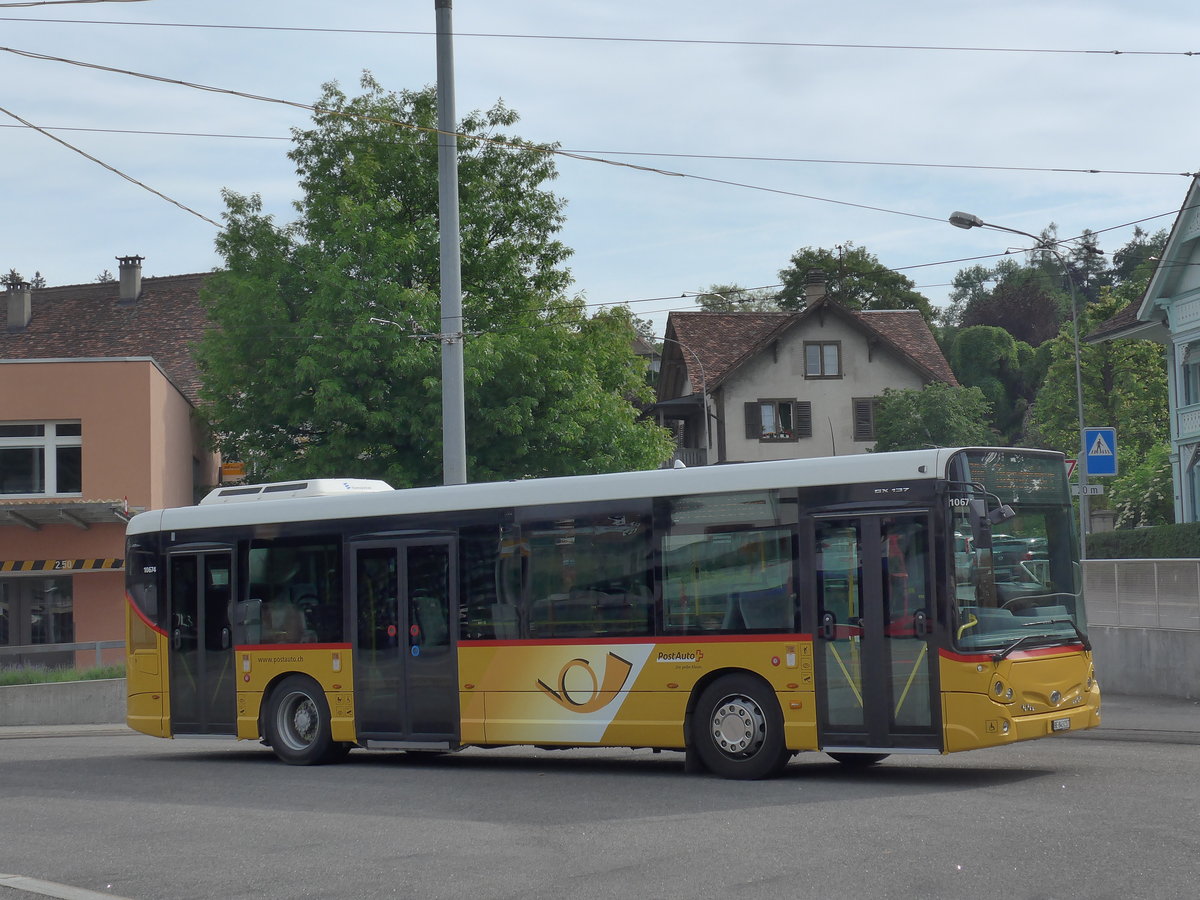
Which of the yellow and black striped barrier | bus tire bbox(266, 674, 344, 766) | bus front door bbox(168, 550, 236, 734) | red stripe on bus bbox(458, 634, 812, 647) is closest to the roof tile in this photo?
the yellow and black striped barrier

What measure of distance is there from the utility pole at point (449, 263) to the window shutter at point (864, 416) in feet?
139

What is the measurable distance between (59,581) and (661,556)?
19090mm

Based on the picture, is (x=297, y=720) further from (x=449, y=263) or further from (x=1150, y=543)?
(x=1150, y=543)

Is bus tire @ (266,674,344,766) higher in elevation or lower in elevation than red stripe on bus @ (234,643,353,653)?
lower

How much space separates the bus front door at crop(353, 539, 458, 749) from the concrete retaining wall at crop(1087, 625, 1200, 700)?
8403 mm

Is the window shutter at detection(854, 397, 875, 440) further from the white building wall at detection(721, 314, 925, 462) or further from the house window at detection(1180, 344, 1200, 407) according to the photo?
the house window at detection(1180, 344, 1200, 407)

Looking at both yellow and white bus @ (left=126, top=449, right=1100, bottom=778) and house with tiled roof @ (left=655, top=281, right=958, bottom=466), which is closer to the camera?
yellow and white bus @ (left=126, top=449, right=1100, bottom=778)

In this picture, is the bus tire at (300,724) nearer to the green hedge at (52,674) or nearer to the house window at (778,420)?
the green hedge at (52,674)

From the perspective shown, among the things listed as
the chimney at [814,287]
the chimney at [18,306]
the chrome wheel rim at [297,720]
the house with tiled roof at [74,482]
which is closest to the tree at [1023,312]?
the chimney at [814,287]

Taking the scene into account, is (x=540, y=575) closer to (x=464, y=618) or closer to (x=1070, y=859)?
(x=464, y=618)

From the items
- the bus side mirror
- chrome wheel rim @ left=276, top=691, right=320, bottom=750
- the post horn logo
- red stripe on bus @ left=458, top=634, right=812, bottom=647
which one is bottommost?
chrome wheel rim @ left=276, top=691, right=320, bottom=750

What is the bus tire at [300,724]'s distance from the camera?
15961mm

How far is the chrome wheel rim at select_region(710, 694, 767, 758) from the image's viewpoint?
1305 cm

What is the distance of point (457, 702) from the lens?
14867 mm
